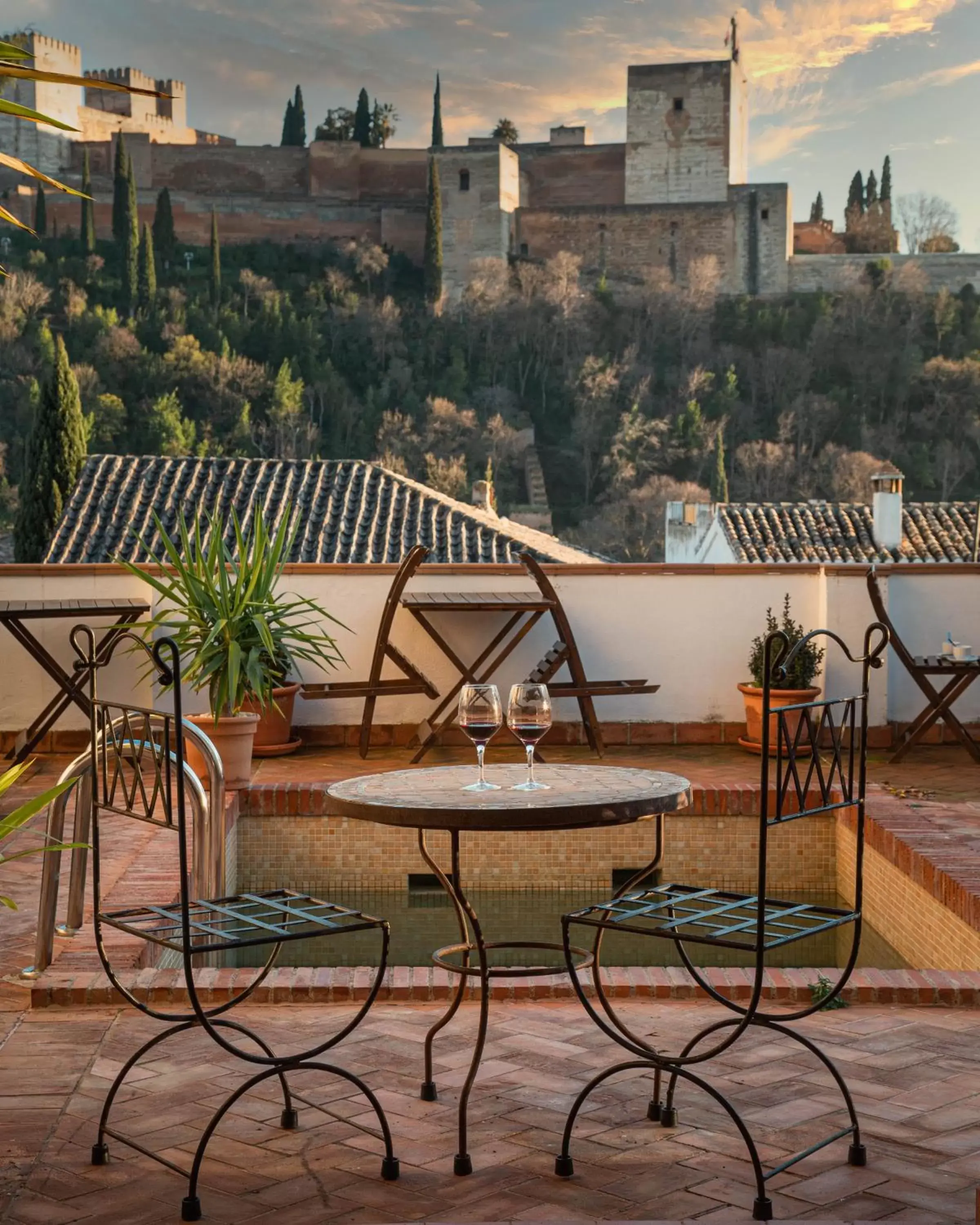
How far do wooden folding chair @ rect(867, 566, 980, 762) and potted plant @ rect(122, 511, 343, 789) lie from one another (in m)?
2.49

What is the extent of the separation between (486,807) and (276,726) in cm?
414

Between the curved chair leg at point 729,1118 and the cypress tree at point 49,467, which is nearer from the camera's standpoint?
the curved chair leg at point 729,1118

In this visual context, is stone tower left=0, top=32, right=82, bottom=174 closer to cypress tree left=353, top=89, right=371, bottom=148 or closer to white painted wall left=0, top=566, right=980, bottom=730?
cypress tree left=353, top=89, right=371, bottom=148

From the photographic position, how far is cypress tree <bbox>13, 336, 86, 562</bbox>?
21.6 metres

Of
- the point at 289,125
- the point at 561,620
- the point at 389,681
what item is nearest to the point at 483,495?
the point at 389,681

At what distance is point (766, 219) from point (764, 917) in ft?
171

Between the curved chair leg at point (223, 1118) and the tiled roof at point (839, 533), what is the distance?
59.7 feet

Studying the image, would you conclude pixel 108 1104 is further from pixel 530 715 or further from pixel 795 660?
pixel 795 660

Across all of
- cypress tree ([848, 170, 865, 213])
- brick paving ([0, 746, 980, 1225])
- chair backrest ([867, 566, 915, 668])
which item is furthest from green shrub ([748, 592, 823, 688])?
cypress tree ([848, 170, 865, 213])

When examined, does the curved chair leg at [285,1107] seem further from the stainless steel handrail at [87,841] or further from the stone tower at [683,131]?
the stone tower at [683,131]

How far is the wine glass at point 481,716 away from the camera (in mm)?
2576

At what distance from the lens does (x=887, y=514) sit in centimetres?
2003

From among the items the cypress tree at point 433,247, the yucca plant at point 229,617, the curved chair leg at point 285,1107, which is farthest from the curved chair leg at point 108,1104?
the cypress tree at point 433,247

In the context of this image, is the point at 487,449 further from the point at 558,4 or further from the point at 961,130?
the point at 961,130
